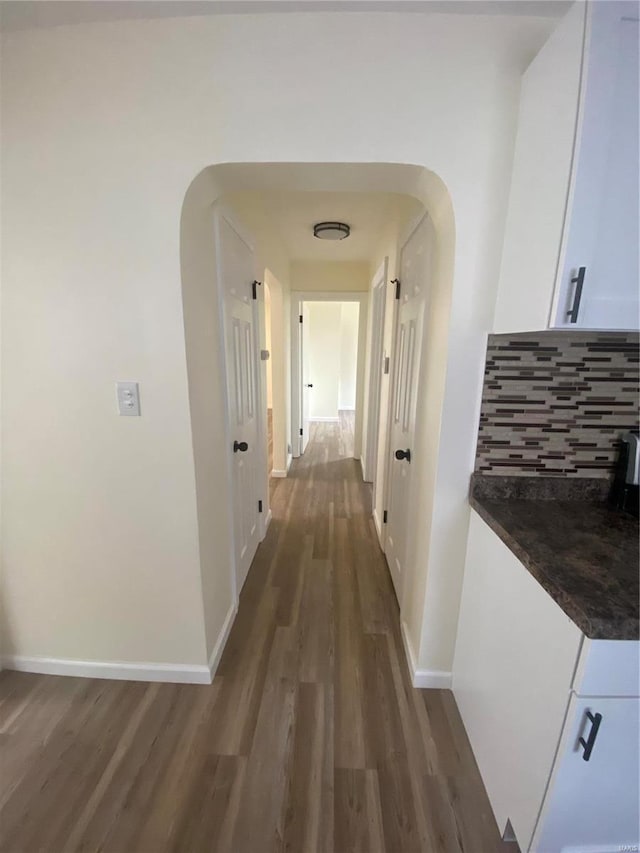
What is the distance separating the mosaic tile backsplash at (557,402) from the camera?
1195 millimetres

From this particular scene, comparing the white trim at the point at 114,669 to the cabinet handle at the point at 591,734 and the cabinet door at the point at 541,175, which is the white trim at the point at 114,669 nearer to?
the cabinet handle at the point at 591,734

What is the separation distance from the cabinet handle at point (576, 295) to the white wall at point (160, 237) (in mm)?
362

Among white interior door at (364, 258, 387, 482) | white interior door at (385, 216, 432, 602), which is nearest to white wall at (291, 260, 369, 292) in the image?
white interior door at (364, 258, 387, 482)

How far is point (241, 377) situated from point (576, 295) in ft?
5.11

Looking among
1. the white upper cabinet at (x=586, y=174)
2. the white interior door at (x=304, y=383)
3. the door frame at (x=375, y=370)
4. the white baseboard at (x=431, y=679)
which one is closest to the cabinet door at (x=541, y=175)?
the white upper cabinet at (x=586, y=174)

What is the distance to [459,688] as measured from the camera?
1420 mm

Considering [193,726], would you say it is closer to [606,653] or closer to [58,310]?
[606,653]

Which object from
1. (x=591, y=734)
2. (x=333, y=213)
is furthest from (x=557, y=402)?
(x=333, y=213)

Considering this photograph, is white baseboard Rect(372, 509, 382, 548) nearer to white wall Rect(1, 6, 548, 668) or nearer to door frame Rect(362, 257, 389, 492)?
door frame Rect(362, 257, 389, 492)

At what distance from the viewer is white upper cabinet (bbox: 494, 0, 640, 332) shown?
772mm

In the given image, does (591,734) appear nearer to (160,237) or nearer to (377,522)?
(160,237)

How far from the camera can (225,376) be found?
1679 mm

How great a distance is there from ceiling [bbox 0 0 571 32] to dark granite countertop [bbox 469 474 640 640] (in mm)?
1420

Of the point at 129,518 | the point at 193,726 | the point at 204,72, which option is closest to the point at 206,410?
the point at 129,518
